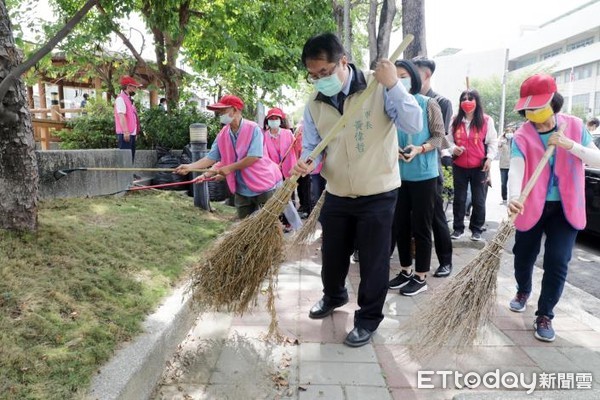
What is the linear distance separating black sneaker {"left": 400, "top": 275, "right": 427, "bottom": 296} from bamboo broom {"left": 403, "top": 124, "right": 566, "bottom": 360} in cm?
100

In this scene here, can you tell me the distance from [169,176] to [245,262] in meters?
5.06

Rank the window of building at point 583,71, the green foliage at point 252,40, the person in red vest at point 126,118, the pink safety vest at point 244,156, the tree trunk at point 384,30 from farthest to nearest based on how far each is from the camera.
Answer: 1. the window of building at point 583,71
2. the green foliage at point 252,40
3. the person in red vest at point 126,118
4. the tree trunk at point 384,30
5. the pink safety vest at point 244,156

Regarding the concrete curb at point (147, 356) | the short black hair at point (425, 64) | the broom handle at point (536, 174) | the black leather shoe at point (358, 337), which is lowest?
the black leather shoe at point (358, 337)

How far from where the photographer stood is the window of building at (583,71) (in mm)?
42125

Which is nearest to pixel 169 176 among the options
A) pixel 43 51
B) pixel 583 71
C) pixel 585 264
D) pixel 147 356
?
pixel 43 51

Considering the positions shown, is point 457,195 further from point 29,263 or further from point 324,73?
point 29,263

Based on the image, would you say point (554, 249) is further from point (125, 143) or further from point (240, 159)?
point (125, 143)

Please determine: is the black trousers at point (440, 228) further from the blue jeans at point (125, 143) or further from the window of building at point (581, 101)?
the window of building at point (581, 101)

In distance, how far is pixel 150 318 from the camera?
2736 millimetres

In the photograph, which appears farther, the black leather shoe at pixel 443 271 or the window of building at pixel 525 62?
the window of building at pixel 525 62

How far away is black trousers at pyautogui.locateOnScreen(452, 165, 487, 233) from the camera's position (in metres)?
5.25

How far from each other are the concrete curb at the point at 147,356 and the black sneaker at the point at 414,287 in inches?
71.4

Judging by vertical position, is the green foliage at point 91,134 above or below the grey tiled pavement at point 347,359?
above

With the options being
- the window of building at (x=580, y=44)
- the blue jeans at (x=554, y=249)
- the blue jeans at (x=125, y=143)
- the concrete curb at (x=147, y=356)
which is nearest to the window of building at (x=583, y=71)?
the window of building at (x=580, y=44)
